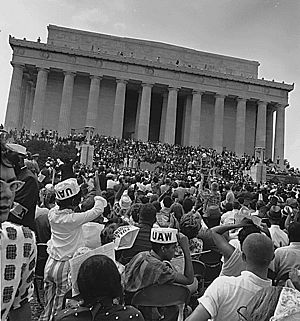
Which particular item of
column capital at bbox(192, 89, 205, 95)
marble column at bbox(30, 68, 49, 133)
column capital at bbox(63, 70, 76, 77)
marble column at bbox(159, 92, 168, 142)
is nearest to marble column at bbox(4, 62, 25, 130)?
marble column at bbox(30, 68, 49, 133)

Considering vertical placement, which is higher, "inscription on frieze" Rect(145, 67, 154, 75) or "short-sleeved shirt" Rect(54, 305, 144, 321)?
"inscription on frieze" Rect(145, 67, 154, 75)

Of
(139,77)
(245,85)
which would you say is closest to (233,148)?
(245,85)

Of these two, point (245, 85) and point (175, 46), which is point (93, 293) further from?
point (175, 46)

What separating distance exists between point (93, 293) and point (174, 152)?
47.1 m

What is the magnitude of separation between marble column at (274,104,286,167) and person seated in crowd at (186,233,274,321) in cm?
6355

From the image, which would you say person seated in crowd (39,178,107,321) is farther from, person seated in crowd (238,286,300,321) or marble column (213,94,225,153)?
marble column (213,94,225,153)

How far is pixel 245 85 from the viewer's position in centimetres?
6562

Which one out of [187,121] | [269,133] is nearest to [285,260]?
[187,121]

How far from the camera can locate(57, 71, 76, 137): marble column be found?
200 feet

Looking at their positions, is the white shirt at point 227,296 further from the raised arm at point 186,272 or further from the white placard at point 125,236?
the white placard at point 125,236

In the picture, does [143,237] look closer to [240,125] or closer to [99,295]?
[99,295]

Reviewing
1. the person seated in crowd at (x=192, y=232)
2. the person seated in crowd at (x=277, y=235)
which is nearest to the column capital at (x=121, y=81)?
the person seated in crowd at (x=277, y=235)

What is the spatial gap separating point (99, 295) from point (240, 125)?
6479 centimetres

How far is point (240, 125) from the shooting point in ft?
217
